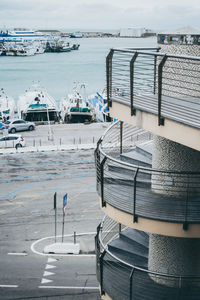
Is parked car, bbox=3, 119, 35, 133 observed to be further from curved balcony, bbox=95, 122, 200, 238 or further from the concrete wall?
the concrete wall

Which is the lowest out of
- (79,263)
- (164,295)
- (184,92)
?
(79,263)

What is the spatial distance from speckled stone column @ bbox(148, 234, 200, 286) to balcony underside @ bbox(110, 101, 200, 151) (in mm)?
2571

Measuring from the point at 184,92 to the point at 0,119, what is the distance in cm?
4793

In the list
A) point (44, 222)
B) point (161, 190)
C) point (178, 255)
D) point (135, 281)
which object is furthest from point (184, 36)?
point (44, 222)

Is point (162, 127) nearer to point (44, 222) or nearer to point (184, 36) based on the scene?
point (184, 36)

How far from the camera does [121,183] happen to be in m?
9.32

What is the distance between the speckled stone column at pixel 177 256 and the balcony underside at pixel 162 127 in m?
2.57

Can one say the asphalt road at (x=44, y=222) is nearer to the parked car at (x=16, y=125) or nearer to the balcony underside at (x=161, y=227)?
the balcony underside at (x=161, y=227)

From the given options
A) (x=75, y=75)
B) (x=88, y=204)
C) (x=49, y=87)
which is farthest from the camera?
(x=75, y=75)

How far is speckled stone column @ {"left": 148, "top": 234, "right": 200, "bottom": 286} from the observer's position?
8867 millimetres

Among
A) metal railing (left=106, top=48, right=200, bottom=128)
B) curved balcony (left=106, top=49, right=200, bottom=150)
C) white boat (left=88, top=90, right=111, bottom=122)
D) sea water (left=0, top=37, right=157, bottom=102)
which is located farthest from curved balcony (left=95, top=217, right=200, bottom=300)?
sea water (left=0, top=37, right=157, bottom=102)

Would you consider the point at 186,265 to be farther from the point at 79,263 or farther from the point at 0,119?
the point at 0,119

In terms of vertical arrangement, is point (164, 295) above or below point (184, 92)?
below

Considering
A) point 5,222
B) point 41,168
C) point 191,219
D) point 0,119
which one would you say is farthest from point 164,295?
point 0,119
